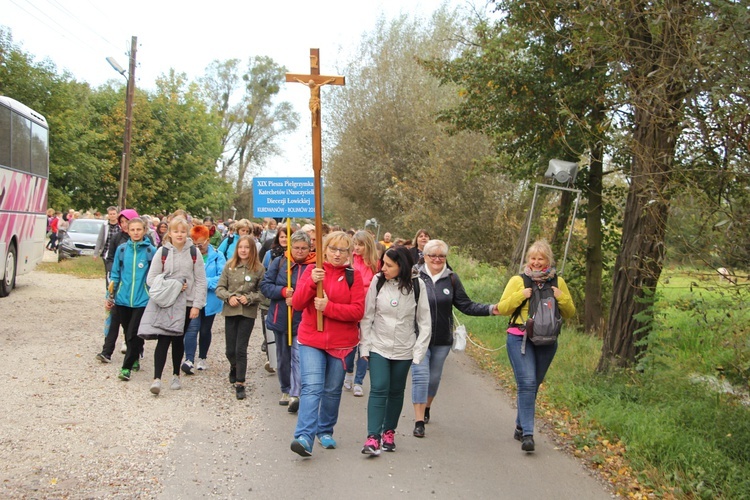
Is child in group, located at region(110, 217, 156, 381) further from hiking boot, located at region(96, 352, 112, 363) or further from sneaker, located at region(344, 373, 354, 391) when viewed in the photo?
sneaker, located at region(344, 373, 354, 391)

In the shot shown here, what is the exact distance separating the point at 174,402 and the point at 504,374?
15.6ft

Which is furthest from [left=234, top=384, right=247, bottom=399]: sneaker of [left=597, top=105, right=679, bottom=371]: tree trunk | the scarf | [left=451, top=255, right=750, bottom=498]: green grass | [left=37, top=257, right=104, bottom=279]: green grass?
[left=37, top=257, right=104, bottom=279]: green grass

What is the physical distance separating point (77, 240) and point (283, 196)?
2320 cm

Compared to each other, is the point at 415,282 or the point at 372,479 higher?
the point at 415,282

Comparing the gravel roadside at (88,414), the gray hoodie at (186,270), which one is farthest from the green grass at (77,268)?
the gray hoodie at (186,270)

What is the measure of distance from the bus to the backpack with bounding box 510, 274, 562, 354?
1245 centimetres

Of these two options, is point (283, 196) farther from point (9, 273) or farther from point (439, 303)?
point (9, 273)

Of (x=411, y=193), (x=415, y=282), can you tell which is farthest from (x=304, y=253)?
(x=411, y=193)

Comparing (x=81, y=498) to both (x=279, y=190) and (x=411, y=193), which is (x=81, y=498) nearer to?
(x=279, y=190)

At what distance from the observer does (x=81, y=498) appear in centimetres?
521

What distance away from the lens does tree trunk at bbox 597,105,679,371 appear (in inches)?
300

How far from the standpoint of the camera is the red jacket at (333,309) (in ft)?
20.8

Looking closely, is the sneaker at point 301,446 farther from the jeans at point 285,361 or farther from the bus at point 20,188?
the bus at point 20,188

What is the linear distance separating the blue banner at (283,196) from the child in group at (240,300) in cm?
57
